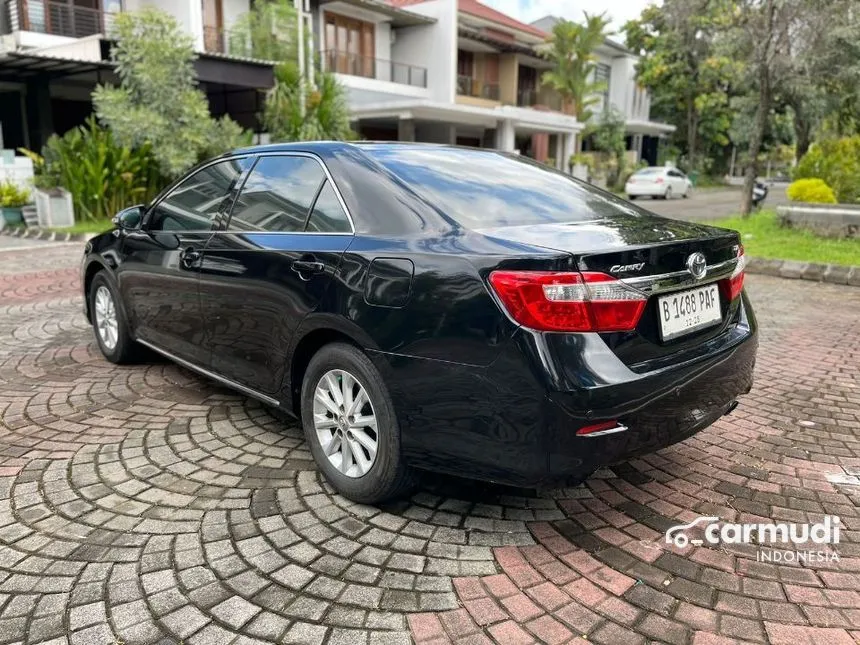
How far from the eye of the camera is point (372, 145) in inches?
131

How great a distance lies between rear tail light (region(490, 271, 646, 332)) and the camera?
7.47 feet

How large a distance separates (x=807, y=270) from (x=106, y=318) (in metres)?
8.31

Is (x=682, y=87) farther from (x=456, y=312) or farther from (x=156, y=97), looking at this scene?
(x=456, y=312)

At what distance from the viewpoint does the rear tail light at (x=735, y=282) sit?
2.96m

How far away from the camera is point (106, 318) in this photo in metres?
4.93

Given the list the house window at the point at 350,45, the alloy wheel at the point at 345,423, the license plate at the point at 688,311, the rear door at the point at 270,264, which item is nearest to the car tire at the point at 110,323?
the rear door at the point at 270,264

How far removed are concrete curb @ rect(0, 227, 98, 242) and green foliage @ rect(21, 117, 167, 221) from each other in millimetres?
1296

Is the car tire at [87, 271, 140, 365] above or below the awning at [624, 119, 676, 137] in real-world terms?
below

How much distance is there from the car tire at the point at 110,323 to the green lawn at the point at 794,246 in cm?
841

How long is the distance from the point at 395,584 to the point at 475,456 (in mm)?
525

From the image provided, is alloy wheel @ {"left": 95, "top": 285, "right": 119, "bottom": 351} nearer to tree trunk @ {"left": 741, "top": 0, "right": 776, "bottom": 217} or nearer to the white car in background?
tree trunk @ {"left": 741, "top": 0, "right": 776, "bottom": 217}

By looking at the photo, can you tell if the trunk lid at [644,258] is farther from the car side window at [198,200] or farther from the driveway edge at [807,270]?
the driveway edge at [807,270]

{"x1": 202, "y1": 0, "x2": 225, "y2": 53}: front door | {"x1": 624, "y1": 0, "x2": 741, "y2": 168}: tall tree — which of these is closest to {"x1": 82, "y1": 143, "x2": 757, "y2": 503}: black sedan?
{"x1": 202, "y1": 0, "x2": 225, "y2": 53}: front door

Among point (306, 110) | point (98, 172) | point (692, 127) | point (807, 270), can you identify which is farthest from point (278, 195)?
point (692, 127)
